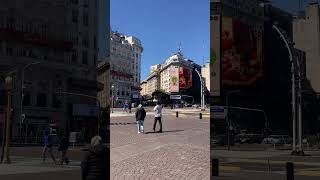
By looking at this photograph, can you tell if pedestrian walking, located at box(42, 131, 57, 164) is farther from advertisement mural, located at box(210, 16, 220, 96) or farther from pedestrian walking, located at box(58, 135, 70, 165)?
advertisement mural, located at box(210, 16, 220, 96)

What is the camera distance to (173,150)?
4.87 meters

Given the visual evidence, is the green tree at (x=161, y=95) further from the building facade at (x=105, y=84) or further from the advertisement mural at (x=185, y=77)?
the building facade at (x=105, y=84)

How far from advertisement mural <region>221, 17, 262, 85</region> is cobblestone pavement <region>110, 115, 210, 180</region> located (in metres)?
0.81

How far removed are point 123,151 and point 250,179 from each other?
286 inches

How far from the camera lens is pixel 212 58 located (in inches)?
200

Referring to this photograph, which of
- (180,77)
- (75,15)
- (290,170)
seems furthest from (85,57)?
(290,170)

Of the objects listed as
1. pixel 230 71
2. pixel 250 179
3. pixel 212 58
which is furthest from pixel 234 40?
pixel 250 179

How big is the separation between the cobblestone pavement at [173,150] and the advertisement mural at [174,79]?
26cm

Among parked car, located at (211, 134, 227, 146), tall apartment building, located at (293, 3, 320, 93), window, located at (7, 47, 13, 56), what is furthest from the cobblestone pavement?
tall apartment building, located at (293, 3, 320, 93)

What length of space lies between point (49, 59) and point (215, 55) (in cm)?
171

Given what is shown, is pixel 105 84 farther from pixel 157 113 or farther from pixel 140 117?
pixel 157 113

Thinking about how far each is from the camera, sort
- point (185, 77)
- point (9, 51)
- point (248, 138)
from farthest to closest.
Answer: point (248, 138)
point (9, 51)
point (185, 77)

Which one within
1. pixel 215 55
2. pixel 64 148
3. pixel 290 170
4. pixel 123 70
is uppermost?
pixel 215 55

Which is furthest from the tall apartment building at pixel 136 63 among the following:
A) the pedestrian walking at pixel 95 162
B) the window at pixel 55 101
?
the window at pixel 55 101
